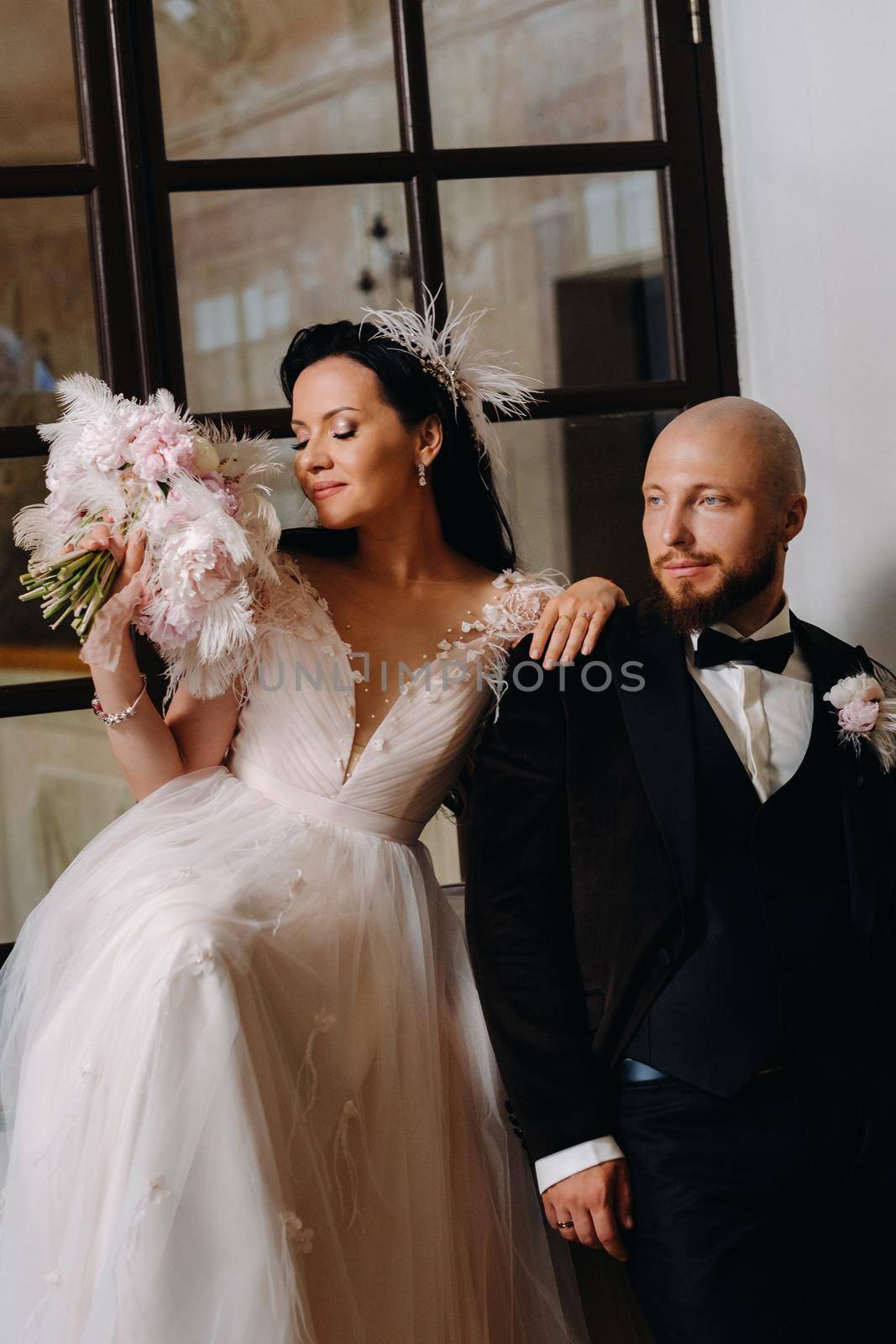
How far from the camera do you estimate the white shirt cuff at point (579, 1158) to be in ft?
6.23

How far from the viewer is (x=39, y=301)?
260 cm

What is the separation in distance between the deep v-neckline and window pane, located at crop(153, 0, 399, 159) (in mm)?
941

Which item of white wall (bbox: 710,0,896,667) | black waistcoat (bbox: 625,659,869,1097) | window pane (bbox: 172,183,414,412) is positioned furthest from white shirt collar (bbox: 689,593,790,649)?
window pane (bbox: 172,183,414,412)

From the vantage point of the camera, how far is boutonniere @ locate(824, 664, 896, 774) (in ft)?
6.53

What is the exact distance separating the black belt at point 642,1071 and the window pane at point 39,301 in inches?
63.6

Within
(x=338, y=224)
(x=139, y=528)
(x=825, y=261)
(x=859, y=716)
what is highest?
(x=338, y=224)

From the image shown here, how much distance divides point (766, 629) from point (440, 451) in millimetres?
683

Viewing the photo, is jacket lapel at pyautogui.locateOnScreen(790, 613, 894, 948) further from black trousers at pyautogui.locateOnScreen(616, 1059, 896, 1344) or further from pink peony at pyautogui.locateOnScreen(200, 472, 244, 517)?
pink peony at pyautogui.locateOnScreen(200, 472, 244, 517)

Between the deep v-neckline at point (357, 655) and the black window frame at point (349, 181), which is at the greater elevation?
the black window frame at point (349, 181)

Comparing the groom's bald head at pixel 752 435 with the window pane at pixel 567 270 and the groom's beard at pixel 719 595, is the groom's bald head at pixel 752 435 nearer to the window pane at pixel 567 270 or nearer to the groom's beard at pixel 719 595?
the groom's beard at pixel 719 595

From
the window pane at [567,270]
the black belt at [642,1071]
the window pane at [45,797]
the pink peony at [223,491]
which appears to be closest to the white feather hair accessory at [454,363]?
the window pane at [567,270]

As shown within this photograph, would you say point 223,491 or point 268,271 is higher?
point 268,271

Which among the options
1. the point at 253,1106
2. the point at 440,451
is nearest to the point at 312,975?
the point at 253,1106

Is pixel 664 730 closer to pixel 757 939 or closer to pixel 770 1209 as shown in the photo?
pixel 757 939
